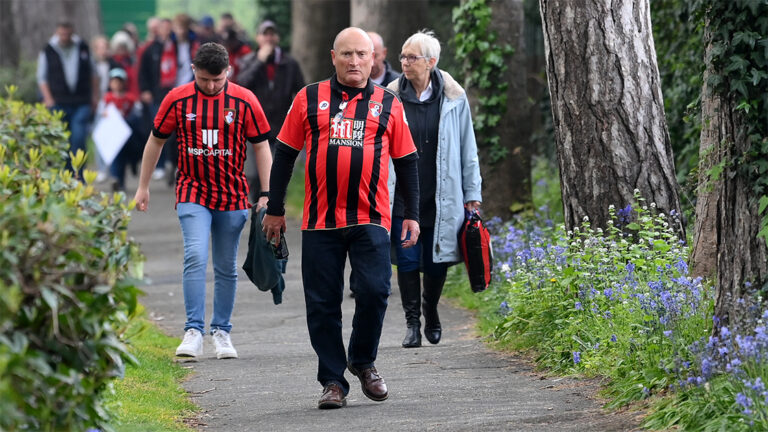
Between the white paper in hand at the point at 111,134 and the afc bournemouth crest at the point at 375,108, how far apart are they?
38.1ft

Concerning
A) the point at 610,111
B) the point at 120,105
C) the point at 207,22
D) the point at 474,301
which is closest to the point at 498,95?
the point at 474,301

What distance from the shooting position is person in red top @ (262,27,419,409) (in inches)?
265

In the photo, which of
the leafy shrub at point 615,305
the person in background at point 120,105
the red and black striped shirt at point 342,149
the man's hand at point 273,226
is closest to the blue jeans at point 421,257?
the leafy shrub at point 615,305

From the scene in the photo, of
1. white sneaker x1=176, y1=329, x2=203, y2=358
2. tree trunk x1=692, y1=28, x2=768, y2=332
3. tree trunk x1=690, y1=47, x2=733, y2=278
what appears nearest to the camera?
tree trunk x1=692, y1=28, x2=768, y2=332

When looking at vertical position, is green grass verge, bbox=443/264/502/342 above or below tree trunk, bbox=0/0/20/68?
below

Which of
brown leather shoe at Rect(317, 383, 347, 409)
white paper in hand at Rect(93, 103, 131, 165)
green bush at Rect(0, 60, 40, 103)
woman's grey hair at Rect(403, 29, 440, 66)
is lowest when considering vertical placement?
brown leather shoe at Rect(317, 383, 347, 409)

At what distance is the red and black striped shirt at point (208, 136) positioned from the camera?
27.3 ft

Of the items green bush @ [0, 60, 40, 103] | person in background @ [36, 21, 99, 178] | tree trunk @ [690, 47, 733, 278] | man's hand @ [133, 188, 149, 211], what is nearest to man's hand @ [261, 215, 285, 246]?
man's hand @ [133, 188, 149, 211]

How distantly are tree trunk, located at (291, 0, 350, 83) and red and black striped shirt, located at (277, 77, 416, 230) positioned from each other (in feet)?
42.1

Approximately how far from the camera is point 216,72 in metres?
8.29

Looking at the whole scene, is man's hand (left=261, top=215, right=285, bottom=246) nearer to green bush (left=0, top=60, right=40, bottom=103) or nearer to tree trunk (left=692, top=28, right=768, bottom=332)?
tree trunk (left=692, top=28, right=768, bottom=332)

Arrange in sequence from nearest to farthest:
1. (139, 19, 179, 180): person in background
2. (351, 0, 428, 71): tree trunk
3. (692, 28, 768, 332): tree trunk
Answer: (692, 28, 768, 332): tree trunk → (351, 0, 428, 71): tree trunk → (139, 19, 179, 180): person in background

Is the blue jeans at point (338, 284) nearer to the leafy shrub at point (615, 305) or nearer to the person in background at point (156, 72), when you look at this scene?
the leafy shrub at point (615, 305)

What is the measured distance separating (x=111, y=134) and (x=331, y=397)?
39.6 feet
